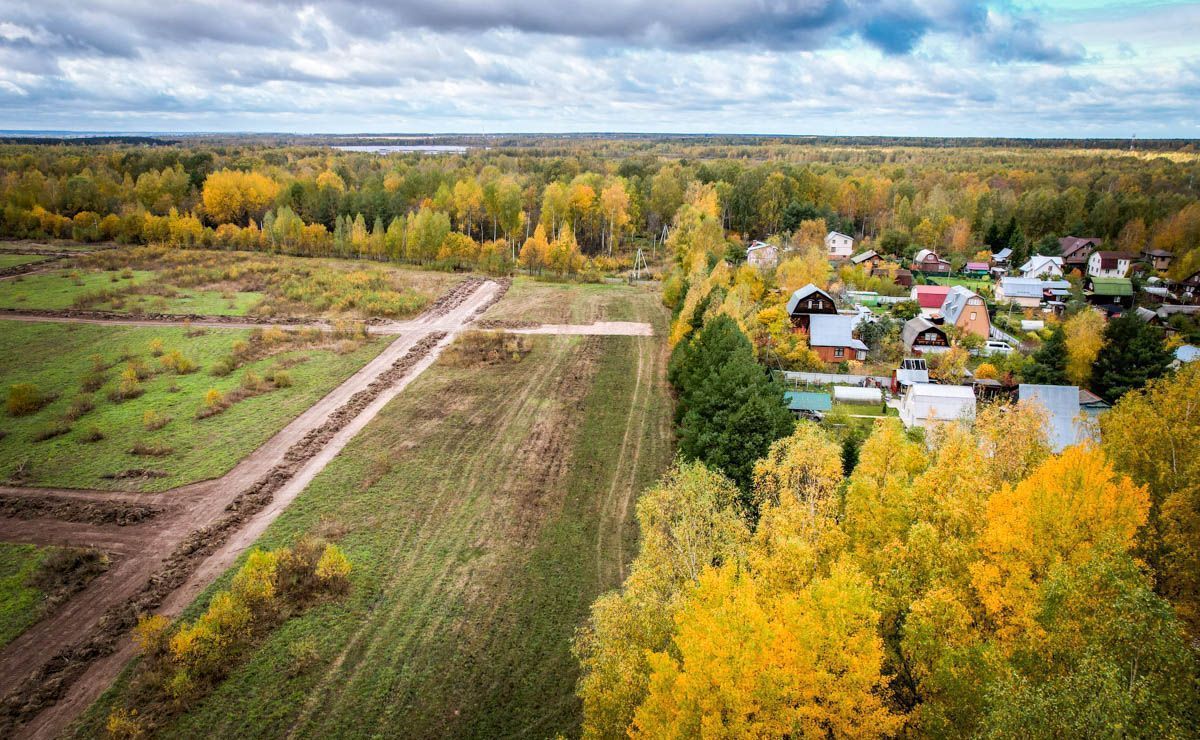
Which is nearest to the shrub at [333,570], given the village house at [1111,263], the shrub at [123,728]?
the shrub at [123,728]

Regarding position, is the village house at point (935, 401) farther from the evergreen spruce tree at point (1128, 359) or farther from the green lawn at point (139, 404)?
the green lawn at point (139, 404)

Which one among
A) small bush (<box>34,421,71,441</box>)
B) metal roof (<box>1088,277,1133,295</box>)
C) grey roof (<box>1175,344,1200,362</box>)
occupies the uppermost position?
metal roof (<box>1088,277,1133,295</box>)

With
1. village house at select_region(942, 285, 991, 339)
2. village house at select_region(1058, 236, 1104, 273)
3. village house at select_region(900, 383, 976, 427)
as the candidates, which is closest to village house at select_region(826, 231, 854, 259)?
village house at select_region(1058, 236, 1104, 273)

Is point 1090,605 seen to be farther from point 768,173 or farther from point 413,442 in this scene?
point 768,173

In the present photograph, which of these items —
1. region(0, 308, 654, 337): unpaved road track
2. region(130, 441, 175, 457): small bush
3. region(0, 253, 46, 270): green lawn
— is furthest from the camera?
region(0, 253, 46, 270): green lawn

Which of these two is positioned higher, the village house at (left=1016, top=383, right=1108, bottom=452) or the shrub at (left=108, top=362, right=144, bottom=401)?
the village house at (left=1016, top=383, right=1108, bottom=452)

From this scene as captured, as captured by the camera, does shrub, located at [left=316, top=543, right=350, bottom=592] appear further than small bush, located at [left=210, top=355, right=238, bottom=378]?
No

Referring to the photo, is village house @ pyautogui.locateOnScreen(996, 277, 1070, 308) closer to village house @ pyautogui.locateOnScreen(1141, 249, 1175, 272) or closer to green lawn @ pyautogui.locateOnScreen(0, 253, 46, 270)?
village house @ pyautogui.locateOnScreen(1141, 249, 1175, 272)
